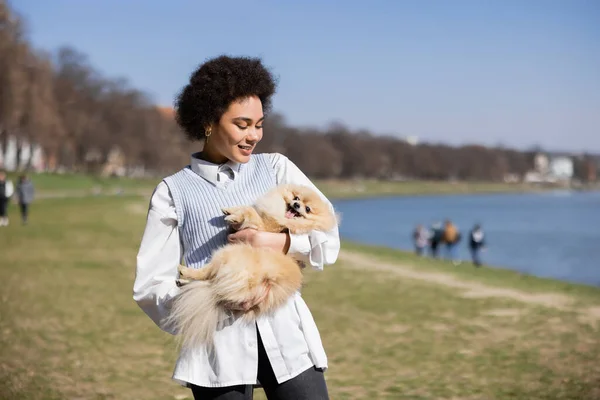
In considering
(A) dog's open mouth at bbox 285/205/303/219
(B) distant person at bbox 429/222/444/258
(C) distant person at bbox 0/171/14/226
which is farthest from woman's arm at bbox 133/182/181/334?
(C) distant person at bbox 0/171/14/226

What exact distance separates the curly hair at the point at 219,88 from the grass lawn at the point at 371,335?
421 centimetres

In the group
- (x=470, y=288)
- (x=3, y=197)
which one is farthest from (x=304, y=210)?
(x=3, y=197)

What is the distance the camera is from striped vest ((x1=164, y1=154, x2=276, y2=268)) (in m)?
3.11

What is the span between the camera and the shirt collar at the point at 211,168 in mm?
3191

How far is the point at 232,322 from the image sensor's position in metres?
3.04

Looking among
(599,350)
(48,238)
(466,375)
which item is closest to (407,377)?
(466,375)

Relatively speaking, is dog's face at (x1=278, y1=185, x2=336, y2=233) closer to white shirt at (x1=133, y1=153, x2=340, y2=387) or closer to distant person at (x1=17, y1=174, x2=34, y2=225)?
white shirt at (x1=133, y1=153, x2=340, y2=387)

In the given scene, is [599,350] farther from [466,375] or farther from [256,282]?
[256,282]

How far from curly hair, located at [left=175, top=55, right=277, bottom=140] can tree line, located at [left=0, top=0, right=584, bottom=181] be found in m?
0.40

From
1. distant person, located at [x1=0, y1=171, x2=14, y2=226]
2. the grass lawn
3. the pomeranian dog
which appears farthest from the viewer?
distant person, located at [x1=0, y1=171, x2=14, y2=226]

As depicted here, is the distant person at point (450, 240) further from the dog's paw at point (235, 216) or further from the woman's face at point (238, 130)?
the dog's paw at point (235, 216)

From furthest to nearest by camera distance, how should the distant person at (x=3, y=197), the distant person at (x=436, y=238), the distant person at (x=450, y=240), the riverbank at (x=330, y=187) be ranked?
the riverbank at (x=330, y=187) < the distant person at (x=436, y=238) < the distant person at (x=3, y=197) < the distant person at (x=450, y=240)

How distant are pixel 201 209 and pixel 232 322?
45cm

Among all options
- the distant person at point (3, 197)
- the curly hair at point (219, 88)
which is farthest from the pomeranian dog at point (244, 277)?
the distant person at point (3, 197)
